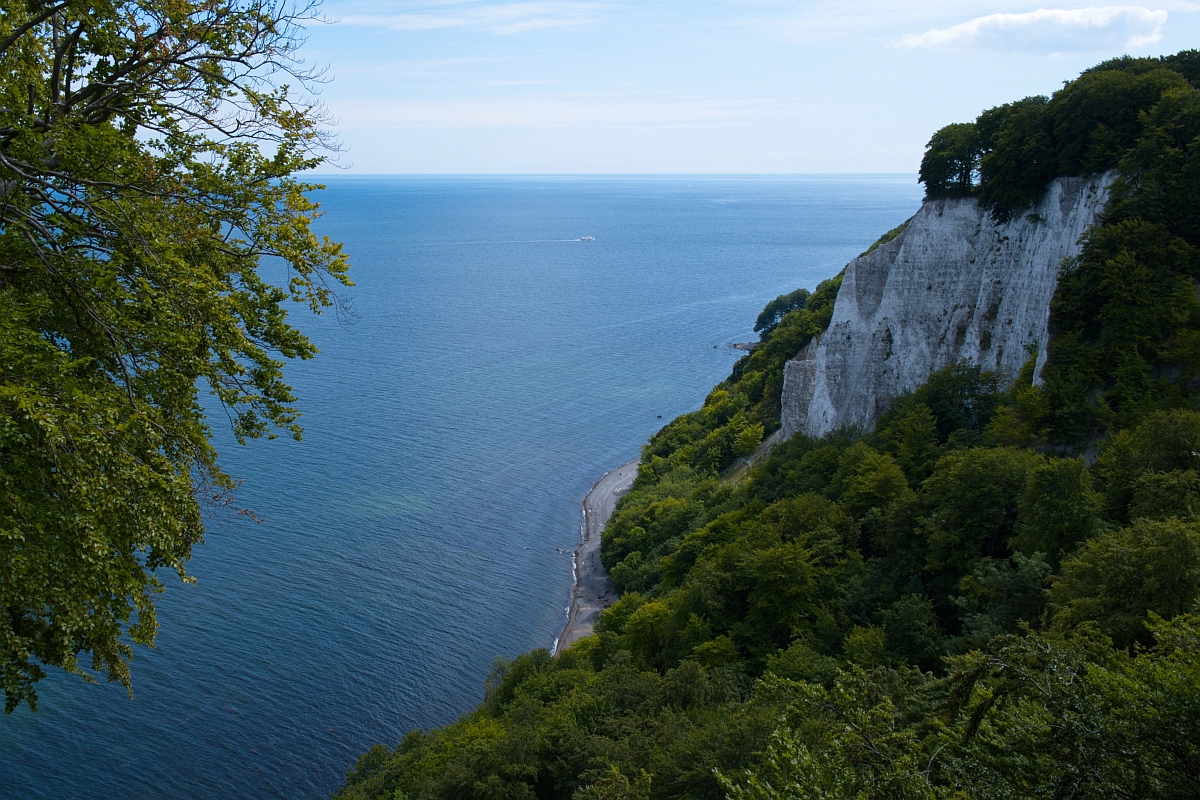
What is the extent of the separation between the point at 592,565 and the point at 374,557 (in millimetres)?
13970

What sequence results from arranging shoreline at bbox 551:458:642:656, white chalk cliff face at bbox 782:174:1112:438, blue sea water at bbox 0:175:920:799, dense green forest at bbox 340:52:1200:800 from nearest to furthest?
dense green forest at bbox 340:52:1200:800 < white chalk cliff face at bbox 782:174:1112:438 < blue sea water at bbox 0:175:920:799 < shoreline at bbox 551:458:642:656

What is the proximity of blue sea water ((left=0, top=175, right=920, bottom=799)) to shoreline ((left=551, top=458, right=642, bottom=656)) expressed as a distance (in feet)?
3.70

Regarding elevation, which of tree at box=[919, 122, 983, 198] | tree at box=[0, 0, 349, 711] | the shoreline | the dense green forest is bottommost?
the shoreline

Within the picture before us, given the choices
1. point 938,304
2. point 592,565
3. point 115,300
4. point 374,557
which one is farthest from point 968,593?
point 374,557

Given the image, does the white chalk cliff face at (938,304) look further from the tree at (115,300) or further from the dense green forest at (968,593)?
the tree at (115,300)

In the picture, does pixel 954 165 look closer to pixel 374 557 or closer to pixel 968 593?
pixel 968 593

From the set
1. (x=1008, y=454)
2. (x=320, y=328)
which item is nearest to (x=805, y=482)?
(x=1008, y=454)

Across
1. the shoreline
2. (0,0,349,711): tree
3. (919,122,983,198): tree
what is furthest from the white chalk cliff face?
(0,0,349,711): tree

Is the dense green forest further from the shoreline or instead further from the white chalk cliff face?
the shoreline

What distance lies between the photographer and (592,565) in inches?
2092

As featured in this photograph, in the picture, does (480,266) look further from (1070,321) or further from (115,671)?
(115,671)

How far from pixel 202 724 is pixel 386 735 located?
806cm

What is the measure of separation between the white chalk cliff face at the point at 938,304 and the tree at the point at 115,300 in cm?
2953

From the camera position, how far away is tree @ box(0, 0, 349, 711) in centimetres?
788
